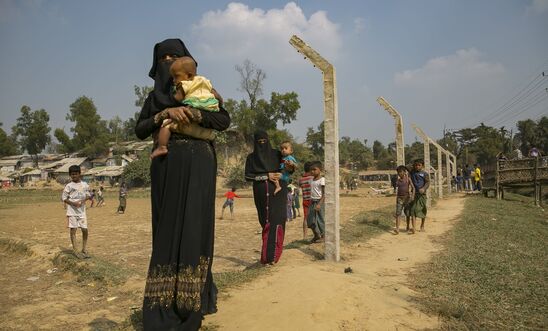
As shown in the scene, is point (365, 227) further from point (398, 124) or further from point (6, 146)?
point (6, 146)

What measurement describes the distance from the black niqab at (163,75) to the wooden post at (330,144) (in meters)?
3.04

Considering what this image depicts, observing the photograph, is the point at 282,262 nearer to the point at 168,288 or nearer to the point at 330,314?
the point at 330,314

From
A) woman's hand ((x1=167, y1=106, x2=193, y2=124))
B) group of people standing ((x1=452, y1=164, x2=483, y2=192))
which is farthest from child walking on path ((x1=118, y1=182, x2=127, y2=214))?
group of people standing ((x1=452, y1=164, x2=483, y2=192))

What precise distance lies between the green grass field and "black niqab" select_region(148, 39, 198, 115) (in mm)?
3004

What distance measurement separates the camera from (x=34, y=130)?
70.1 m

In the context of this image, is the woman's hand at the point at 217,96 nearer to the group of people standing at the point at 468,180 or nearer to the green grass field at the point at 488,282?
the green grass field at the point at 488,282

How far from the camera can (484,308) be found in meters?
3.82

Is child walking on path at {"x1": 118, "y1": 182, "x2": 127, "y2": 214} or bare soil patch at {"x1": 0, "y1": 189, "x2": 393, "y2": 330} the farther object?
child walking on path at {"x1": 118, "y1": 182, "x2": 127, "y2": 214}

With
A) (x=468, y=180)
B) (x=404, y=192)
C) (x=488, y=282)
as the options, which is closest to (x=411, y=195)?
(x=404, y=192)


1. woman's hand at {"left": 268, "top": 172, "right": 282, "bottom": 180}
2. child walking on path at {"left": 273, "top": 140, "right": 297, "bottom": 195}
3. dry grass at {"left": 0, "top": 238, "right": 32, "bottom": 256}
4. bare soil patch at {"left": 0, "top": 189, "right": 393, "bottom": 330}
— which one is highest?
child walking on path at {"left": 273, "top": 140, "right": 297, "bottom": 195}

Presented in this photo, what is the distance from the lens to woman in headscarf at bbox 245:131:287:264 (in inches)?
217

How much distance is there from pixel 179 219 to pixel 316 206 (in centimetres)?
549

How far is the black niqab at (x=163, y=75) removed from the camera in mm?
3006

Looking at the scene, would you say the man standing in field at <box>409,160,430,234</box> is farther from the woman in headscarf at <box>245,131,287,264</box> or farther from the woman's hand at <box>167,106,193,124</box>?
the woman's hand at <box>167,106,193,124</box>
